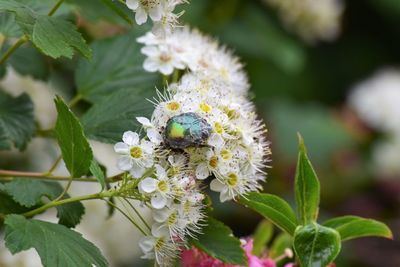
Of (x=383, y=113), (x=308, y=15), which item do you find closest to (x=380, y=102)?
(x=383, y=113)

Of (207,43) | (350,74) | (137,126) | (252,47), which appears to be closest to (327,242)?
(137,126)

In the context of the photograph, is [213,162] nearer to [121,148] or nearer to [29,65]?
[121,148]

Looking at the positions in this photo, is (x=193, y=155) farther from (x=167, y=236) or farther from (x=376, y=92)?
(x=376, y=92)

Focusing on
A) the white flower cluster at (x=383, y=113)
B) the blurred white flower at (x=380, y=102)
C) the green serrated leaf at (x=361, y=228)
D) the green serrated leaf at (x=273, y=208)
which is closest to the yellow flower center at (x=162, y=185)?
the green serrated leaf at (x=273, y=208)

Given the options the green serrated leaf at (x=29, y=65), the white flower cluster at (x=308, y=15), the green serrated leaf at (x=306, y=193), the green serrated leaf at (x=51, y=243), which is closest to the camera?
the green serrated leaf at (x=51, y=243)

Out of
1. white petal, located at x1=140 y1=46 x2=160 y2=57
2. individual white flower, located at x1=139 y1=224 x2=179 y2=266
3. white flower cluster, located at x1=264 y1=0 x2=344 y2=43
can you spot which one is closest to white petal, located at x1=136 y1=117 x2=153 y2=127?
individual white flower, located at x1=139 y1=224 x2=179 y2=266

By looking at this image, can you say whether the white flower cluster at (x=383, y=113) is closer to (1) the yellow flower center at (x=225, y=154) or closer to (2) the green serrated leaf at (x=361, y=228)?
(2) the green serrated leaf at (x=361, y=228)

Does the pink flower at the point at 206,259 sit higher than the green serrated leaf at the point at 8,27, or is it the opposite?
the green serrated leaf at the point at 8,27

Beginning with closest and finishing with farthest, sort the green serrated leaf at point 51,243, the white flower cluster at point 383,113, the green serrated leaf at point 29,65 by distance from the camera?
the green serrated leaf at point 51,243
the green serrated leaf at point 29,65
the white flower cluster at point 383,113
